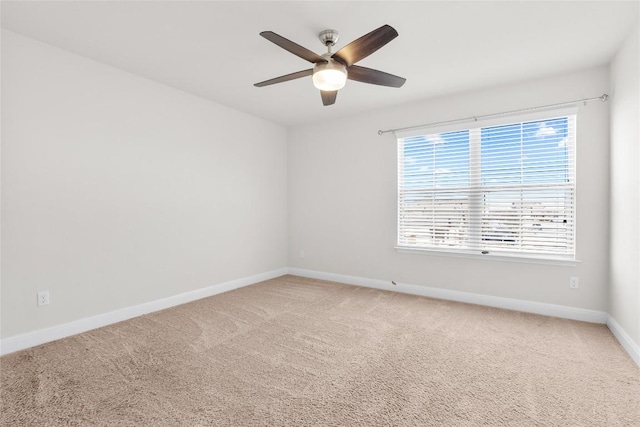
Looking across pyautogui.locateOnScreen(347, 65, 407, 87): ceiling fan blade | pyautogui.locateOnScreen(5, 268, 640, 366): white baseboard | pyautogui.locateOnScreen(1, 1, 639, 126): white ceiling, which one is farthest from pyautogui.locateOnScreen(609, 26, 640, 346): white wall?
pyautogui.locateOnScreen(347, 65, 407, 87): ceiling fan blade

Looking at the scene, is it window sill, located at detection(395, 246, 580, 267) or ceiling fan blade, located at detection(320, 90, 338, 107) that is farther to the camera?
window sill, located at detection(395, 246, 580, 267)

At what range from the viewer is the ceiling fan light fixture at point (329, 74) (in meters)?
2.27

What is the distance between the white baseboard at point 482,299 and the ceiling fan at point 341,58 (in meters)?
2.64

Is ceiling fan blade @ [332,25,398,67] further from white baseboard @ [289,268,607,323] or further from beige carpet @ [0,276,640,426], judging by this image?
white baseboard @ [289,268,607,323]

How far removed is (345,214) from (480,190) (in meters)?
1.87

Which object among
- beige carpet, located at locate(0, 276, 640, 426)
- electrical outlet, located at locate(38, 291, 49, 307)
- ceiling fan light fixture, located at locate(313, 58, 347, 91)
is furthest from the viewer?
electrical outlet, located at locate(38, 291, 49, 307)

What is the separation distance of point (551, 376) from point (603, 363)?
1.78ft

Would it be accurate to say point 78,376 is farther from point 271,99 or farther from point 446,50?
point 446,50

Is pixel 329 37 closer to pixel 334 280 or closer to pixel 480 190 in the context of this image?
pixel 480 190

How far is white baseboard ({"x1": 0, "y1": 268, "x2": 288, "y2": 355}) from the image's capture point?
8.13ft

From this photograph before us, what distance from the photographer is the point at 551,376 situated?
2104 mm

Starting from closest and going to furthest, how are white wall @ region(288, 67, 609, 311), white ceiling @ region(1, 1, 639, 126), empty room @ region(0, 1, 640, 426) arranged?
empty room @ region(0, 1, 640, 426), white ceiling @ region(1, 1, 639, 126), white wall @ region(288, 67, 609, 311)

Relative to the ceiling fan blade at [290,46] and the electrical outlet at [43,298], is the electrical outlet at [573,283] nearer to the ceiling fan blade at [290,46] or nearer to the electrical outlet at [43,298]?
the ceiling fan blade at [290,46]

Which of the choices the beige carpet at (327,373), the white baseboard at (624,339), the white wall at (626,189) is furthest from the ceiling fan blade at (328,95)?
the white baseboard at (624,339)
